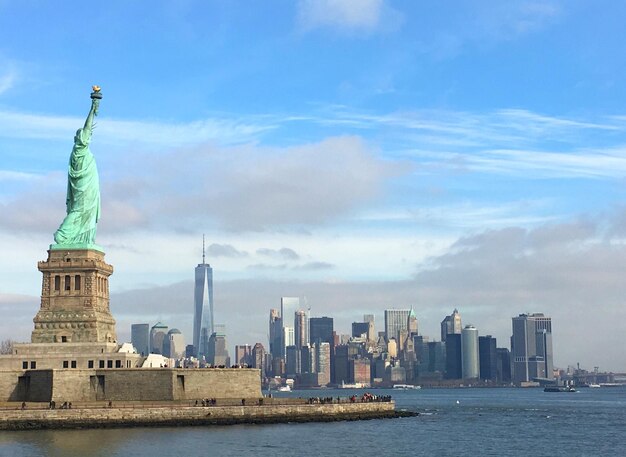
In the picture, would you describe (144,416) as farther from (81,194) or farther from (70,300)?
(81,194)

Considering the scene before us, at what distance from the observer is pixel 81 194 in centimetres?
10288

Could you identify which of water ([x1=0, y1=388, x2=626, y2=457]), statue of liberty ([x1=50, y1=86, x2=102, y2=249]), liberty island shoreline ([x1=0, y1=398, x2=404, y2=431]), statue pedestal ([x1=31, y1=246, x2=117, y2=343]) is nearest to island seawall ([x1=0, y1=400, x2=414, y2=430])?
liberty island shoreline ([x1=0, y1=398, x2=404, y2=431])

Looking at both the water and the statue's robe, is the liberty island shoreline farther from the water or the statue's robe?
the statue's robe

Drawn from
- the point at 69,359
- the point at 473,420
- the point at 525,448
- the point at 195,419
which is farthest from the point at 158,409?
the point at 473,420

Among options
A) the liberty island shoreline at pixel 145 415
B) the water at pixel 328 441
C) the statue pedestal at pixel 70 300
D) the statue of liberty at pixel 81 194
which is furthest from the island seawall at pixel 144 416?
the statue of liberty at pixel 81 194

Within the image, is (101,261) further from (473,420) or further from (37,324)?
(473,420)

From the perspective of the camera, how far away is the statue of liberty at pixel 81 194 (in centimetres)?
10219

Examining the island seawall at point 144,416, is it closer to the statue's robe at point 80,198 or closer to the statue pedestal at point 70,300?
the statue pedestal at point 70,300

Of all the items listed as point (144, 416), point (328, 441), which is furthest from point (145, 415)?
point (328, 441)

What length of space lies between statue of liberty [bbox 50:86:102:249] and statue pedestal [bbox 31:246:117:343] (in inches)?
59.8

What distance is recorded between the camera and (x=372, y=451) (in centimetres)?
7744

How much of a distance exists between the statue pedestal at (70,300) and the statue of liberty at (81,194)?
1.52m

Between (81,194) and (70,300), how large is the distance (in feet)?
34.3

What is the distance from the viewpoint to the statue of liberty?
10219 centimetres
